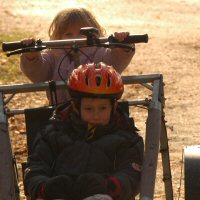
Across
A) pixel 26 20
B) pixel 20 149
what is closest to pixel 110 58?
pixel 20 149

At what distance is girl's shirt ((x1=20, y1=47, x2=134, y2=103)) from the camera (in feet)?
18.5

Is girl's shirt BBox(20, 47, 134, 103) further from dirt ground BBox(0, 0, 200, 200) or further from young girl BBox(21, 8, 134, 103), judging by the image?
dirt ground BBox(0, 0, 200, 200)

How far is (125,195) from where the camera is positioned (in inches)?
183

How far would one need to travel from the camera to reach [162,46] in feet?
50.5

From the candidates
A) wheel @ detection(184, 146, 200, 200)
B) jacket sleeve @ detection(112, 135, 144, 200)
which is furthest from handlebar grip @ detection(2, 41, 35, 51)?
wheel @ detection(184, 146, 200, 200)

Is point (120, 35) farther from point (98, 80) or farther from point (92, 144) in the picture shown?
point (92, 144)

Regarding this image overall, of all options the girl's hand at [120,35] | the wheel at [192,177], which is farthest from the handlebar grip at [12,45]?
the wheel at [192,177]

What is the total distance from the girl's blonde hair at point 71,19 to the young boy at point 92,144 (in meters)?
0.88

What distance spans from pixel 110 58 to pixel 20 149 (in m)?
2.89

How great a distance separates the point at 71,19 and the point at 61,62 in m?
0.32

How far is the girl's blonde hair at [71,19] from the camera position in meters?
5.80

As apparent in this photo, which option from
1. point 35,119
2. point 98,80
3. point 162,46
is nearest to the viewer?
point 98,80

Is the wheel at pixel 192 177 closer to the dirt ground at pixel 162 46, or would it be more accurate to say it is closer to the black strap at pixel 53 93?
the black strap at pixel 53 93

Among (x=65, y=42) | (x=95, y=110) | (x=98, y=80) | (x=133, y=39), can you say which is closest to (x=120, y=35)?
(x=133, y=39)
